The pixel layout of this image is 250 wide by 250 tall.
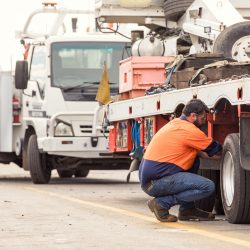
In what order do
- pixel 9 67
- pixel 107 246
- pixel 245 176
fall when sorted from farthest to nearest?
pixel 9 67 → pixel 245 176 → pixel 107 246

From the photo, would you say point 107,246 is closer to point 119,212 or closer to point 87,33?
point 119,212

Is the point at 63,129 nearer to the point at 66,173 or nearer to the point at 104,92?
the point at 104,92

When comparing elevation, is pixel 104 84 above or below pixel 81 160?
above

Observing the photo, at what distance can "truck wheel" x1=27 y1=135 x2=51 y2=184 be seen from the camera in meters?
21.7

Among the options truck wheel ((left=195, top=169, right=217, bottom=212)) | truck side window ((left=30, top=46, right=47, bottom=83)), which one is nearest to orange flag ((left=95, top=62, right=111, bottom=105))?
truck side window ((left=30, top=46, right=47, bottom=83))

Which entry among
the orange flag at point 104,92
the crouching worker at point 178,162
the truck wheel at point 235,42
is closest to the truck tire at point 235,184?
the crouching worker at point 178,162

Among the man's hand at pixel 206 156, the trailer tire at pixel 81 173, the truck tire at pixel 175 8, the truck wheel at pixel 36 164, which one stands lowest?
the trailer tire at pixel 81 173

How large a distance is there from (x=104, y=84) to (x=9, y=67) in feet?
19.9

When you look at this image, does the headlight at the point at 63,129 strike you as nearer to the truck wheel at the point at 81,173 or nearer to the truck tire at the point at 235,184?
the truck wheel at the point at 81,173

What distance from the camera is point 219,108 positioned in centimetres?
1257

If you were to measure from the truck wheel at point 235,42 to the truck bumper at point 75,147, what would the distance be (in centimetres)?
600

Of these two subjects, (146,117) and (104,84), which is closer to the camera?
(146,117)

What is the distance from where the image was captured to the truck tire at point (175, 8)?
17.9 meters

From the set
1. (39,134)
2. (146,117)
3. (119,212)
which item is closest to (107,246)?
(119,212)
